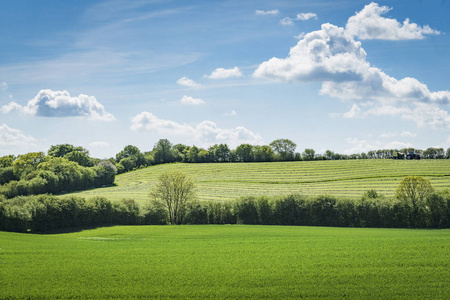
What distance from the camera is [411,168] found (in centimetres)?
9200

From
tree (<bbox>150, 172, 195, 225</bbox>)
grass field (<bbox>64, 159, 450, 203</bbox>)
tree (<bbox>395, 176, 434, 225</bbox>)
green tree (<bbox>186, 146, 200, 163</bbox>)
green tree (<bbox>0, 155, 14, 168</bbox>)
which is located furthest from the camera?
green tree (<bbox>186, 146, 200, 163</bbox>)

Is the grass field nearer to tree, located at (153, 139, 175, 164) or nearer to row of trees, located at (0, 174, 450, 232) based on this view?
row of trees, located at (0, 174, 450, 232)

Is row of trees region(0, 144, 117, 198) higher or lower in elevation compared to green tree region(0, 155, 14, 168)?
lower

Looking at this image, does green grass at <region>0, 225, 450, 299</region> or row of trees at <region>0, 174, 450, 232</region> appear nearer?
green grass at <region>0, 225, 450, 299</region>

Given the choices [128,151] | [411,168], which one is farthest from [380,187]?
[128,151]

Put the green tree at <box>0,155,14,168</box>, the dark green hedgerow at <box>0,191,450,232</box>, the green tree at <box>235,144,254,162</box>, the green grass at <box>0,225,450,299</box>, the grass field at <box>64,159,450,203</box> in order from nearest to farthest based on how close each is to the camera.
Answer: the green grass at <box>0,225,450,299</box>
the dark green hedgerow at <box>0,191,450,232</box>
the grass field at <box>64,159,450,203</box>
the green tree at <box>0,155,14,168</box>
the green tree at <box>235,144,254,162</box>

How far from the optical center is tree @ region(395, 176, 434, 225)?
2142 inches

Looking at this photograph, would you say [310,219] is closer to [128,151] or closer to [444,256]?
[444,256]

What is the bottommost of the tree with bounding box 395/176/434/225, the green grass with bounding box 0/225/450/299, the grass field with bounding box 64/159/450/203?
the green grass with bounding box 0/225/450/299

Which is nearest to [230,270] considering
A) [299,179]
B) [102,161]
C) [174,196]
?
[174,196]

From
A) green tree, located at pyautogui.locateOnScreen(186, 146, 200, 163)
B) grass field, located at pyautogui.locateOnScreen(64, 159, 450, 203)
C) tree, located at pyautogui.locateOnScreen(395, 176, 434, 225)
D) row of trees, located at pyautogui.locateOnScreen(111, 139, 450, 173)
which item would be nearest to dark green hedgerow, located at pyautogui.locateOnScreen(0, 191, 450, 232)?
tree, located at pyautogui.locateOnScreen(395, 176, 434, 225)

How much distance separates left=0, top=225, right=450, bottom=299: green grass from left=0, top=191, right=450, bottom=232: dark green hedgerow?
69.3 ft

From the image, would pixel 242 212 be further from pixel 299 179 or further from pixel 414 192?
pixel 299 179

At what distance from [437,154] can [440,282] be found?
110m
